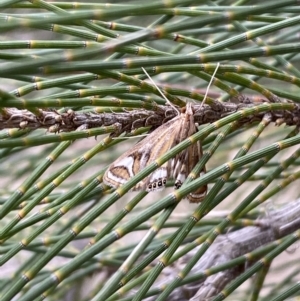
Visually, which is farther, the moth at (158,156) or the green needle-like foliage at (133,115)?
the moth at (158,156)

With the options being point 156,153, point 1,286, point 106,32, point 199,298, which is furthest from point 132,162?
point 1,286

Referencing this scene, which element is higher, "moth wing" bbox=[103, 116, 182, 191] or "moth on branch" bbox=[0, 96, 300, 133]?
"moth on branch" bbox=[0, 96, 300, 133]

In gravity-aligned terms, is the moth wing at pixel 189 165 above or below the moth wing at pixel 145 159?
below

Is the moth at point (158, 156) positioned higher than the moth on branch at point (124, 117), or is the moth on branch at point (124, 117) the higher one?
the moth on branch at point (124, 117)

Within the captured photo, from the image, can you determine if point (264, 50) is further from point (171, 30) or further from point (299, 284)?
point (299, 284)

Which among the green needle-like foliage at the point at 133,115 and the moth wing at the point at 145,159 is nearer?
the green needle-like foliage at the point at 133,115

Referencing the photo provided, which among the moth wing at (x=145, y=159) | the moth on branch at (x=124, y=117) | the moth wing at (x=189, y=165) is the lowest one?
the moth wing at (x=189, y=165)

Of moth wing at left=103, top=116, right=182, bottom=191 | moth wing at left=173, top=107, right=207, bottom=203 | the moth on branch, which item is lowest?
moth wing at left=173, top=107, right=207, bottom=203

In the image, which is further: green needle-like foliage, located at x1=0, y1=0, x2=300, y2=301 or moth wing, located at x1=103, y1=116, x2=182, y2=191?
moth wing, located at x1=103, y1=116, x2=182, y2=191
